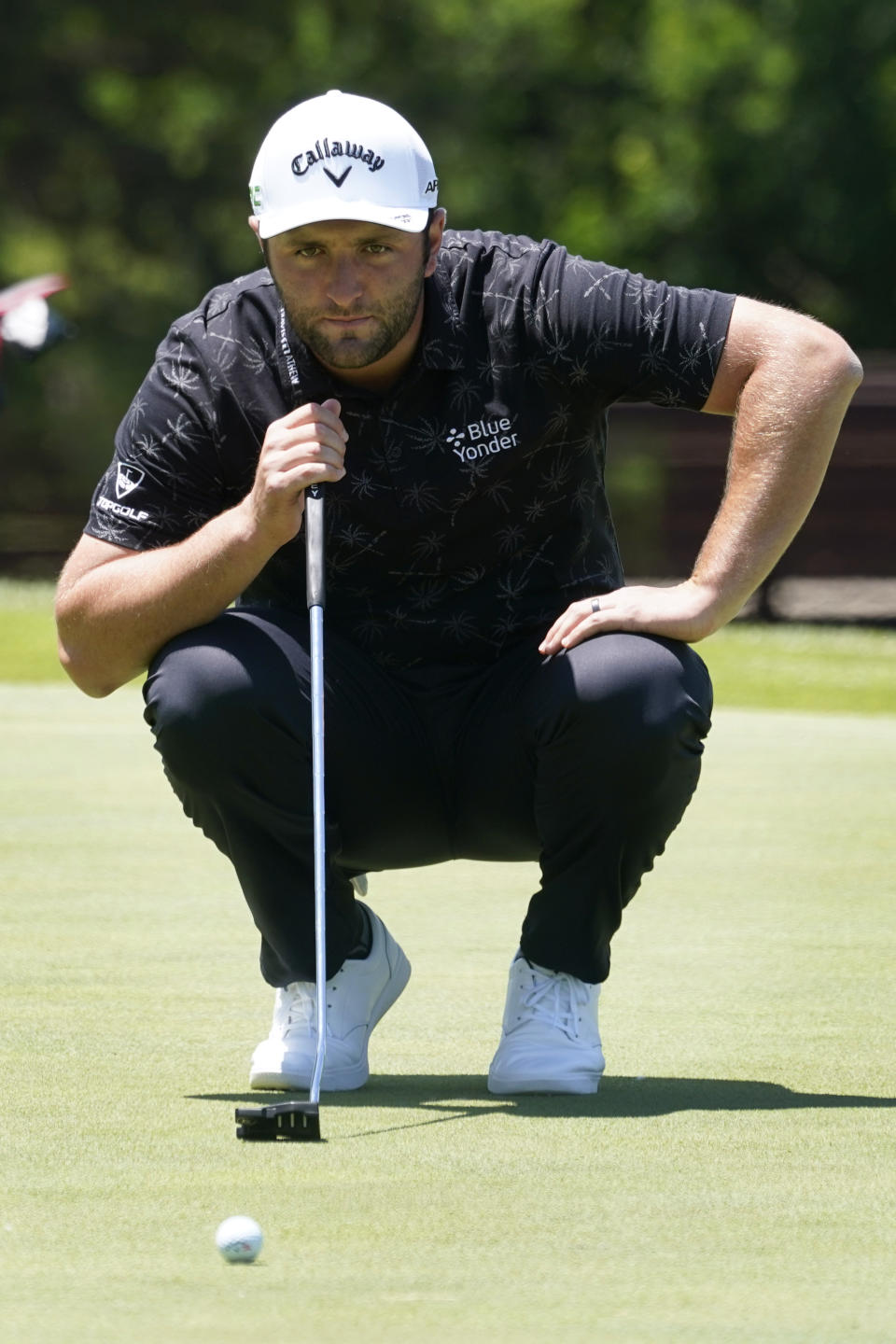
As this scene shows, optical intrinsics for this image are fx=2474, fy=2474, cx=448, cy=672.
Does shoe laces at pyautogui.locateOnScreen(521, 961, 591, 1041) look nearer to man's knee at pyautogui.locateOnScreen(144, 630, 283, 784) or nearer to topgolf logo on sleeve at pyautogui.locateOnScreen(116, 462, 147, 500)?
man's knee at pyautogui.locateOnScreen(144, 630, 283, 784)

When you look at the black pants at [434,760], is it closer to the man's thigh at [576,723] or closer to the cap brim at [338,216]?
the man's thigh at [576,723]

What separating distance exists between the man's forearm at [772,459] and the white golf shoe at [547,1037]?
65 centimetres

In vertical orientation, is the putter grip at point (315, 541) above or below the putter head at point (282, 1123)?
above

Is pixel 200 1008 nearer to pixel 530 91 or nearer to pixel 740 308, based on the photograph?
pixel 740 308

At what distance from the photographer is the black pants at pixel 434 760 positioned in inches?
156

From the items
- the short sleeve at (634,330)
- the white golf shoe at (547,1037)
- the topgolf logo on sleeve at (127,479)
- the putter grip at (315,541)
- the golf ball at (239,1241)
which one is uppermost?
the short sleeve at (634,330)

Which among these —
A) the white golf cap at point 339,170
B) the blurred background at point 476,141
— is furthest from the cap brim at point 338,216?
the blurred background at point 476,141

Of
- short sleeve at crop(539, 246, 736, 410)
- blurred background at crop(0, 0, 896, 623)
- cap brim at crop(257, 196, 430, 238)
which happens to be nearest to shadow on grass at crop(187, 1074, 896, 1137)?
short sleeve at crop(539, 246, 736, 410)

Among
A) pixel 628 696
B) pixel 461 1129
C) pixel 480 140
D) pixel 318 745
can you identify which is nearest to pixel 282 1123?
pixel 461 1129

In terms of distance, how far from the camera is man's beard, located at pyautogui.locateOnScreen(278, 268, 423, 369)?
3982 mm

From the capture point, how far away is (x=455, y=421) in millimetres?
4148

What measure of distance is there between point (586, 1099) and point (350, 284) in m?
1.34

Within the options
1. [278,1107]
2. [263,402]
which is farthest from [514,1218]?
[263,402]

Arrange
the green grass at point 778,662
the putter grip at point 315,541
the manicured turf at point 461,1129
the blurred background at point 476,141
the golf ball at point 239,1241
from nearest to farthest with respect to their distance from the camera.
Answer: the manicured turf at point 461,1129
the golf ball at point 239,1241
the putter grip at point 315,541
the green grass at point 778,662
the blurred background at point 476,141
